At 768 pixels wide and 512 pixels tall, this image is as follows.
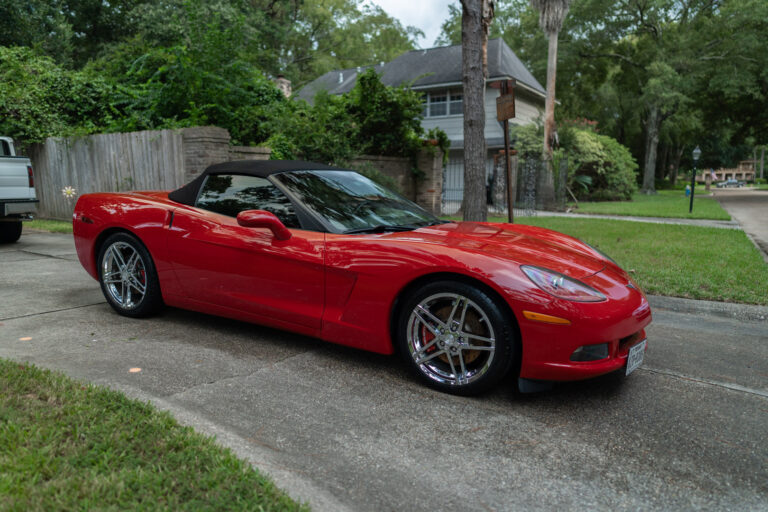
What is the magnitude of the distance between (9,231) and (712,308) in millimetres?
9976

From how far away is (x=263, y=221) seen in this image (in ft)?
11.6

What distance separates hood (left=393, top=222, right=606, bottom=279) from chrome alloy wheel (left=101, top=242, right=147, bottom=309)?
2291mm

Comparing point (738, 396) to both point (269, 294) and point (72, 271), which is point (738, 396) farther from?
point (72, 271)

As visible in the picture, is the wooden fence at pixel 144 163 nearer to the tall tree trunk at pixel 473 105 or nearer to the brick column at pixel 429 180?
the brick column at pixel 429 180

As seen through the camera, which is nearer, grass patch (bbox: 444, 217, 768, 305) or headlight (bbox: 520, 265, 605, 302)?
headlight (bbox: 520, 265, 605, 302)

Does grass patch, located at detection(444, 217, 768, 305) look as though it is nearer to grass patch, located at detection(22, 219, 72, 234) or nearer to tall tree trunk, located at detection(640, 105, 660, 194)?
grass patch, located at detection(22, 219, 72, 234)

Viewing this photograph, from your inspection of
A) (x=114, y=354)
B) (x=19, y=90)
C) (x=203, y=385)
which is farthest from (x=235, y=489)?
(x=19, y=90)

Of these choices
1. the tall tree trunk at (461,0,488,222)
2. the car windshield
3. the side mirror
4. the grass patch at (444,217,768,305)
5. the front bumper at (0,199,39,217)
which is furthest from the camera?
the front bumper at (0,199,39,217)

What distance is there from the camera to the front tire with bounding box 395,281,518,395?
300 centimetres

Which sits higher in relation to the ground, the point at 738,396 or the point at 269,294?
the point at 269,294

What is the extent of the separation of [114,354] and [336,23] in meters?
41.1

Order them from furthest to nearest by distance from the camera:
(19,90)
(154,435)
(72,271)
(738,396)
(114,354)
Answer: (19,90)
(72,271)
(114,354)
(738,396)
(154,435)

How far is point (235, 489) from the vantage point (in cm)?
208

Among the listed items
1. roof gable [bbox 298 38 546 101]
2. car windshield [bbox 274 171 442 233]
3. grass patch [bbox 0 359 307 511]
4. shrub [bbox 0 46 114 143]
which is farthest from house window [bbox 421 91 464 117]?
grass patch [bbox 0 359 307 511]
